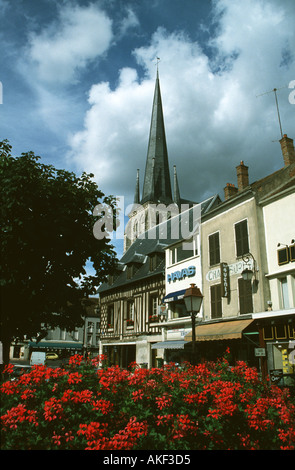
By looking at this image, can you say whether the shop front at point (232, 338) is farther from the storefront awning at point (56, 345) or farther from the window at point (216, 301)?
the storefront awning at point (56, 345)

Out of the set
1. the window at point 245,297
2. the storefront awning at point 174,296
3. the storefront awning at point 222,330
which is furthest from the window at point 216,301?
the storefront awning at point 174,296

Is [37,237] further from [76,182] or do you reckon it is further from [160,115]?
[160,115]

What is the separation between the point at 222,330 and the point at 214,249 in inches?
167

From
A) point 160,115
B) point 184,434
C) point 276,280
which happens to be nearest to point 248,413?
point 184,434

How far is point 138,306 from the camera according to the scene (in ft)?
79.5

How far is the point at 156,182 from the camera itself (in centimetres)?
6034

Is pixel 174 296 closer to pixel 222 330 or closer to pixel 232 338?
pixel 222 330

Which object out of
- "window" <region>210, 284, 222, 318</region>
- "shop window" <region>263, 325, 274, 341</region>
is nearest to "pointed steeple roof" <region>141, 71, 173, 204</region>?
"window" <region>210, 284, 222, 318</region>

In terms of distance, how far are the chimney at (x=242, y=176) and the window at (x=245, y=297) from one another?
17.9 ft

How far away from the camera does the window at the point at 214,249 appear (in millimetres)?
17594

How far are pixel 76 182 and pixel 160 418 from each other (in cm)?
866

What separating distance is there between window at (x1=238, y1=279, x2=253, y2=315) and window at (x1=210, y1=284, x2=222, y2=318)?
4.63 ft

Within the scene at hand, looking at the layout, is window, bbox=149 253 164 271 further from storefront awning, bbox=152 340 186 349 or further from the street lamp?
the street lamp

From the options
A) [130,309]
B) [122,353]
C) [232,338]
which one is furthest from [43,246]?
[122,353]
